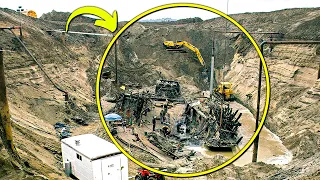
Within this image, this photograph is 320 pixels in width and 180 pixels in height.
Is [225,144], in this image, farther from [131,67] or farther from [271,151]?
[131,67]

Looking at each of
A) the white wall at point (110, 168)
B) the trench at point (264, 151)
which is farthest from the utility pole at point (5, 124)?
the trench at point (264, 151)

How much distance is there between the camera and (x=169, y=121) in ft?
58.7

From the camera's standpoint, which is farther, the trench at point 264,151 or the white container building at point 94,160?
the trench at point 264,151

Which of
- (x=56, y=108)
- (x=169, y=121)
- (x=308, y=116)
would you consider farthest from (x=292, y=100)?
(x=56, y=108)

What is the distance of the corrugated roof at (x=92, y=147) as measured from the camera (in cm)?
792

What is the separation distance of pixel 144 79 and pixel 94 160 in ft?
84.6

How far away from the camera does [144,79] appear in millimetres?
33375

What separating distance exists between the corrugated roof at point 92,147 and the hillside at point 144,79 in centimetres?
108

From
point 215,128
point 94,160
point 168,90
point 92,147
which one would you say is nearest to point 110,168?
point 94,160

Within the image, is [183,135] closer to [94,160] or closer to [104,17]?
[94,160]

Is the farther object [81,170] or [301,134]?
[301,134]

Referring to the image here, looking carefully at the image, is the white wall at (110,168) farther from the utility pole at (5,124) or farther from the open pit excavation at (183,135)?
the open pit excavation at (183,135)

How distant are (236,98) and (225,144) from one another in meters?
13.4

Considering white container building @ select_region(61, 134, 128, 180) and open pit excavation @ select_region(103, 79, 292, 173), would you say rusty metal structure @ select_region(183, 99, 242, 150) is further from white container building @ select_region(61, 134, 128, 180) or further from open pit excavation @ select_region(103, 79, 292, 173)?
white container building @ select_region(61, 134, 128, 180)
